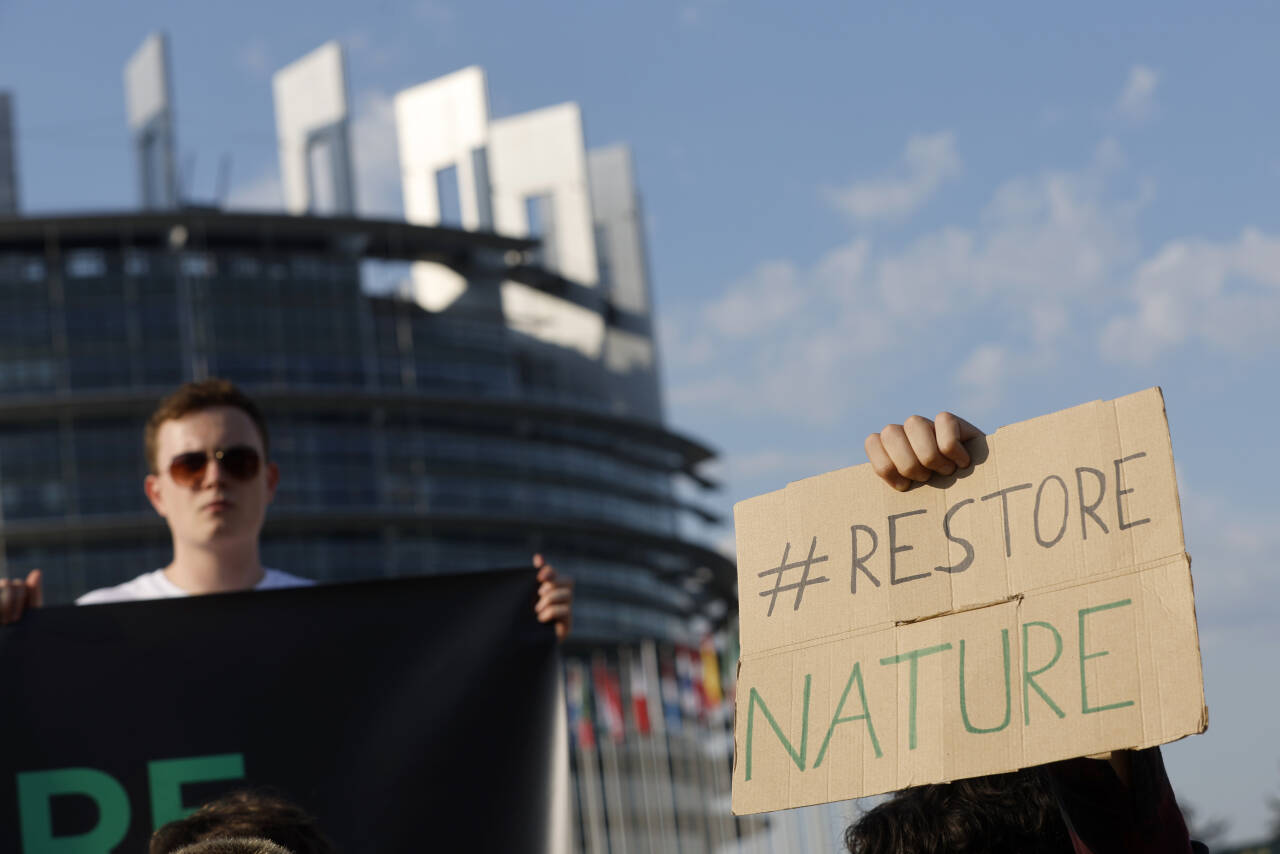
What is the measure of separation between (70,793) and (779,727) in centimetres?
264

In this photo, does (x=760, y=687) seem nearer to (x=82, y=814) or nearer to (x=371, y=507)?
(x=82, y=814)

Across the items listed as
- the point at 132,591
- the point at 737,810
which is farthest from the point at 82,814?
the point at 737,810

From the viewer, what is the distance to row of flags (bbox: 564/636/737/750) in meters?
47.7

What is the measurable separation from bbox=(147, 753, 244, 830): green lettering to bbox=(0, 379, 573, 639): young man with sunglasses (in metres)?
0.53

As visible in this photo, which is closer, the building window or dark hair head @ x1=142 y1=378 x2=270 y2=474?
dark hair head @ x1=142 y1=378 x2=270 y2=474

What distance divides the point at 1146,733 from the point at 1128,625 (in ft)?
0.53

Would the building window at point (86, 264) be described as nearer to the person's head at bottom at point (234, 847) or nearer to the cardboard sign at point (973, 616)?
the person's head at bottom at point (234, 847)

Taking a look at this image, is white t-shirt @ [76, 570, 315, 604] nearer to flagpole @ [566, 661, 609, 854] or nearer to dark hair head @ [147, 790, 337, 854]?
dark hair head @ [147, 790, 337, 854]

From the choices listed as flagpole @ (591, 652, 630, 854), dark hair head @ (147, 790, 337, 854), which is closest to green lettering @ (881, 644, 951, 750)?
dark hair head @ (147, 790, 337, 854)

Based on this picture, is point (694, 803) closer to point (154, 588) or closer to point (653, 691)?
point (653, 691)

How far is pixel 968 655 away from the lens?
2371mm

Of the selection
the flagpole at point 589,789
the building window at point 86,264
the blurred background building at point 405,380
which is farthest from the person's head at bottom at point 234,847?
the building window at point 86,264

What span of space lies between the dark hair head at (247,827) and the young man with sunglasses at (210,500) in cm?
142

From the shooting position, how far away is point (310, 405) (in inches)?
2250
